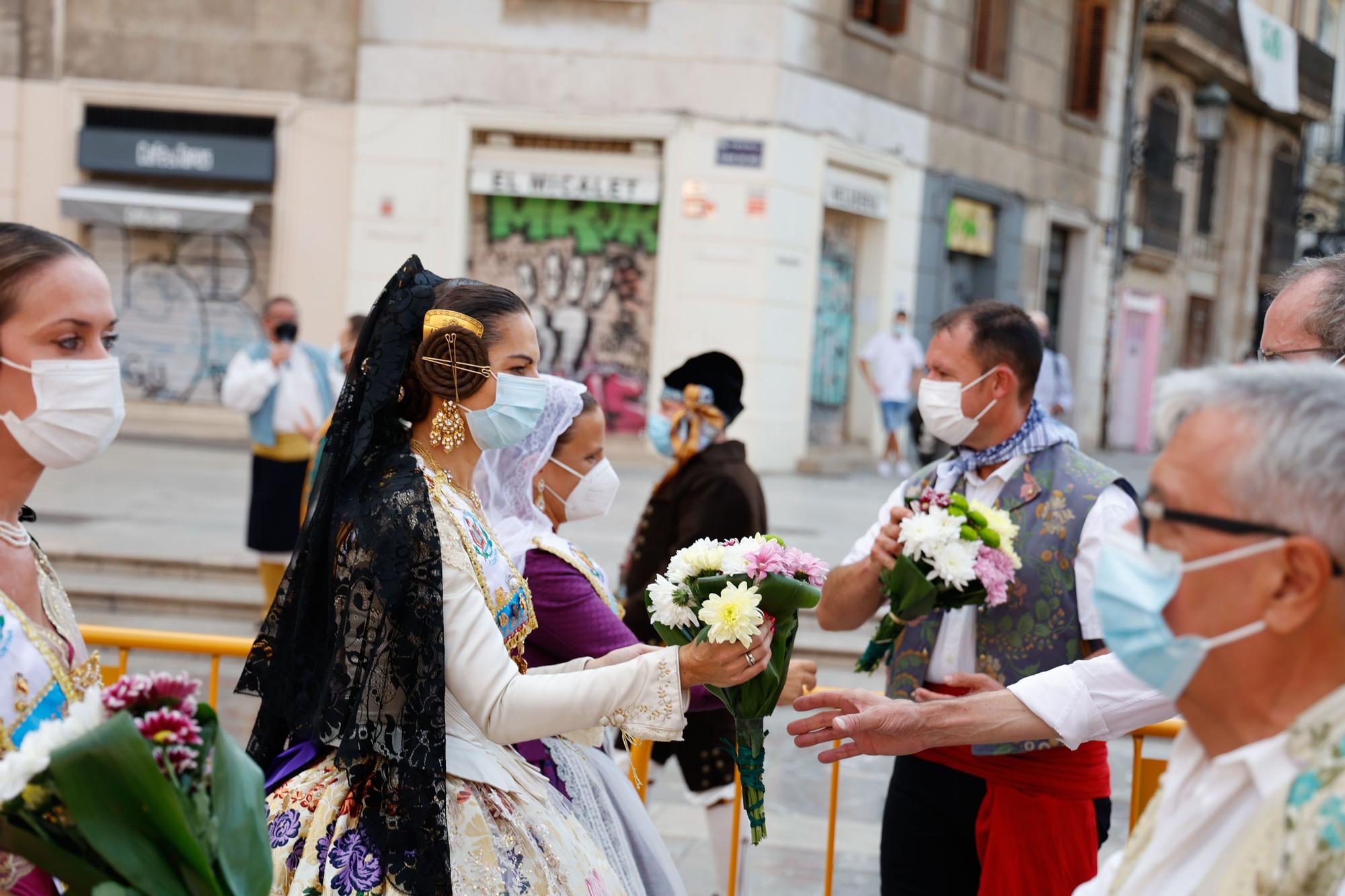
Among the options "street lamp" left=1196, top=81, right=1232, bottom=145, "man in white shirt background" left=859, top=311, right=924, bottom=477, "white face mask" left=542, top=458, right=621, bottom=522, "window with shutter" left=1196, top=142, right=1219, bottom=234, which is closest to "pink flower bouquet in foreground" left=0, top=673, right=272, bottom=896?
"white face mask" left=542, top=458, right=621, bottom=522

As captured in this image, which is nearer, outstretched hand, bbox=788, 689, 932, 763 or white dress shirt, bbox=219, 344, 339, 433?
outstretched hand, bbox=788, 689, 932, 763

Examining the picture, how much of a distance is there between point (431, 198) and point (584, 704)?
14648 mm

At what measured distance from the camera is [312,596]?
2822mm

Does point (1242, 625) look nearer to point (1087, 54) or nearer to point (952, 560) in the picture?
point (952, 560)

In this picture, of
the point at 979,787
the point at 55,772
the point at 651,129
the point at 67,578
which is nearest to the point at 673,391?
the point at 979,787

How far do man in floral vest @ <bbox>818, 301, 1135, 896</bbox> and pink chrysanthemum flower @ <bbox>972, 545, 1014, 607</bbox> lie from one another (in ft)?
0.61

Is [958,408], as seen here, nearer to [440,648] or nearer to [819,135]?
[440,648]

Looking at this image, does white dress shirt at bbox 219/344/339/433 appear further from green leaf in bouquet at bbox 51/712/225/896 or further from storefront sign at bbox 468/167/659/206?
storefront sign at bbox 468/167/659/206

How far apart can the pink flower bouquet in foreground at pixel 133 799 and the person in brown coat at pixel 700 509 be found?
133 inches

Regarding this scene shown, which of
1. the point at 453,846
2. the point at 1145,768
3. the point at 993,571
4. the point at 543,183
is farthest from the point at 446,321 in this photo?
the point at 543,183

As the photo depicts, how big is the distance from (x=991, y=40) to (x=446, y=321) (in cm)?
1973

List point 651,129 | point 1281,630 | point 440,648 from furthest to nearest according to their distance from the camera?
point 651,129 → point 440,648 → point 1281,630

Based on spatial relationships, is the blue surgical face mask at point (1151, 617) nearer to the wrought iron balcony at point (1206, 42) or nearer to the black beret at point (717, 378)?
the black beret at point (717, 378)

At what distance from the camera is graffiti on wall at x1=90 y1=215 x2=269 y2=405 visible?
1780 centimetres
